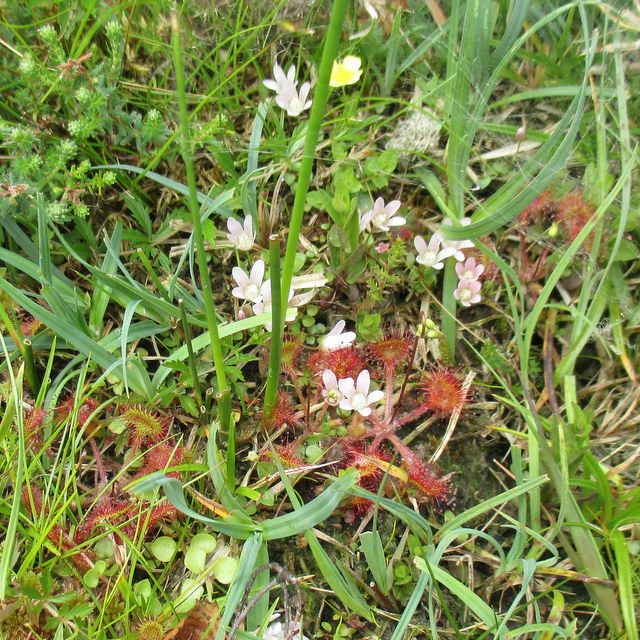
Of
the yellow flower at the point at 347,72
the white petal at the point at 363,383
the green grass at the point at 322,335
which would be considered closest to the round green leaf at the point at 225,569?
the green grass at the point at 322,335

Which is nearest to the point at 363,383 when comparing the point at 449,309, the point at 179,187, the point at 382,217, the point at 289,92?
the point at 449,309

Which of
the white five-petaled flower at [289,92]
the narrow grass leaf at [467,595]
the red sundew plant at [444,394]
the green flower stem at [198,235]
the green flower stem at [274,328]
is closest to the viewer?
the green flower stem at [198,235]

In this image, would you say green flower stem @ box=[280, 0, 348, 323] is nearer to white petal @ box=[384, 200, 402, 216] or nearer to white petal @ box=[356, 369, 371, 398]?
white petal @ box=[356, 369, 371, 398]

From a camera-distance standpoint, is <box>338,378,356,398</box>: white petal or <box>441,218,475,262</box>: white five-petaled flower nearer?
<box>338,378,356,398</box>: white petal

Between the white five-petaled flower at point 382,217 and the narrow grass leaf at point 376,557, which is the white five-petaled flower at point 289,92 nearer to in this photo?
the white five-petaled flower at point 382,217

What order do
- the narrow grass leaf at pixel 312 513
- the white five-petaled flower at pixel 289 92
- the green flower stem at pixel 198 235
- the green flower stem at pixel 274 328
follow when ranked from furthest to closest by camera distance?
the white five-petaled flower at pixel 289 92
the narrow grass leaf at pixel 312 513
the green flower stem at pixel 274 328
the green flower stem at pixel 198 235

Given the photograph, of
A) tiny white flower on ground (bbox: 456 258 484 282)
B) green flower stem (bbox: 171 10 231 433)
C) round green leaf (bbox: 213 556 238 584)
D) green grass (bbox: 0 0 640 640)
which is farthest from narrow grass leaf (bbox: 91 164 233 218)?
round green leaf (bbox: 213 556 238 584)

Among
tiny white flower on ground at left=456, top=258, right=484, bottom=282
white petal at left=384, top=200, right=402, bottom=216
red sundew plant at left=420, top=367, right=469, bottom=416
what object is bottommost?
red sundew plant at left=420, top=367, right=469, bottom=416
